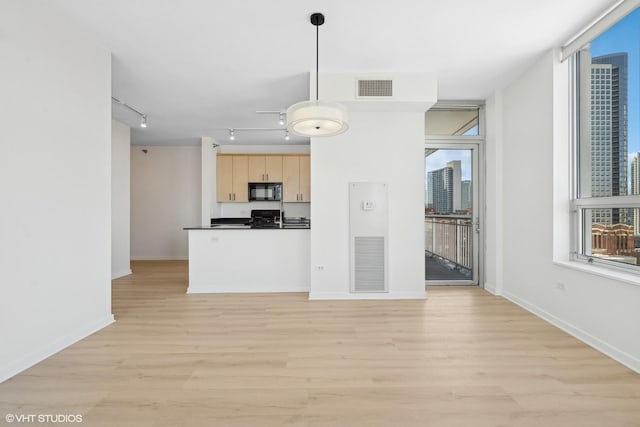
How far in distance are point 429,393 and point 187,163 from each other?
7.07 m

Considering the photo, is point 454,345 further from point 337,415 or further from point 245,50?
point 245,50

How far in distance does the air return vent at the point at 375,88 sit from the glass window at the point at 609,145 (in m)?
1.89

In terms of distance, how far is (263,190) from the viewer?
6.84m

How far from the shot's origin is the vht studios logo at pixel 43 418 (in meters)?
1.62

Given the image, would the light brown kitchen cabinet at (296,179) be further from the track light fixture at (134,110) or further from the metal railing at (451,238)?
the metal railing at (451,238)

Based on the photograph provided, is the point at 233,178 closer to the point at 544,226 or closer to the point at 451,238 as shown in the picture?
the point at 451,238

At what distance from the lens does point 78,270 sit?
267 centimetres

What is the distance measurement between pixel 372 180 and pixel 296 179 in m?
3.21

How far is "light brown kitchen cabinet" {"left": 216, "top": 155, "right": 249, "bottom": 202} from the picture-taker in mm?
6805

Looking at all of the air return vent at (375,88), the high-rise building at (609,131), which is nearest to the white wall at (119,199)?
the air return vent at (375,88)

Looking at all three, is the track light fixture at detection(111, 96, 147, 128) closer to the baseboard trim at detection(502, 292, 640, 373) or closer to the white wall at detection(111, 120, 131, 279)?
the white wall at detection(111, 120, 131, 279)

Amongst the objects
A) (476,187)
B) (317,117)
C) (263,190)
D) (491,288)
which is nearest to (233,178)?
(263,190)

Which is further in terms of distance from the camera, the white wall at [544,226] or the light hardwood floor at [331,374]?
the white wall at [544,226]

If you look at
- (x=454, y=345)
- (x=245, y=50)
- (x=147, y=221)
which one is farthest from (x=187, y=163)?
(x=454, y=345)
